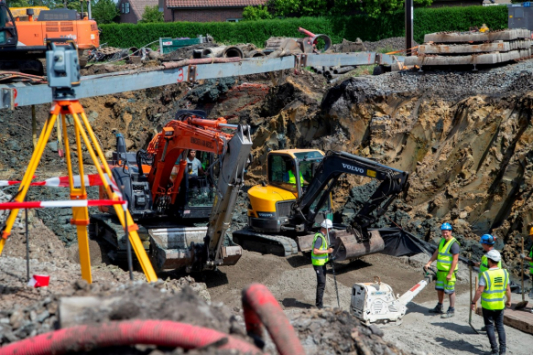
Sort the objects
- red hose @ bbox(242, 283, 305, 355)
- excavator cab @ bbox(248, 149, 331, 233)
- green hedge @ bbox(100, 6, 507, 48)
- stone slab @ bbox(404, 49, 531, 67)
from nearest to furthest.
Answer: red hose @ bbox(242, 283, 305, 355) → excavator cab @ bbox(248, 149, 331, 233) → stone slab @ bbox(404, 49, 531, 67) → green hedge @ bbox(100, 6, 507, 48)

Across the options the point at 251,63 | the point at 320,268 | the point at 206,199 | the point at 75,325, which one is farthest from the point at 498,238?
the point at 75,325

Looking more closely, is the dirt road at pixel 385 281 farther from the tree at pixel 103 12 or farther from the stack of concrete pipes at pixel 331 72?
the tree at pixel 103 12

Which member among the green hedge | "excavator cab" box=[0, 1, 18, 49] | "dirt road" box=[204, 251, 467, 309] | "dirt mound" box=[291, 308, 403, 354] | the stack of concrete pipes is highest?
the green hedge

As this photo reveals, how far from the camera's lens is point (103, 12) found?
162 ft

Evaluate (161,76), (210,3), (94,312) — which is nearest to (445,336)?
(94,312)

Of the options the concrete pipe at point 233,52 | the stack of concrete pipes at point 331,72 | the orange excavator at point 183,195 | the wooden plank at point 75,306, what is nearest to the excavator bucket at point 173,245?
the orange excavator at point 183,195

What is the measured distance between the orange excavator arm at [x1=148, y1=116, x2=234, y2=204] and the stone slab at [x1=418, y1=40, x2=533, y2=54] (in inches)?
342

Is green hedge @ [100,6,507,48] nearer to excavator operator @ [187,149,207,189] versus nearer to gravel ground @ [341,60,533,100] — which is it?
gravel ground @ [341,60,533,100]

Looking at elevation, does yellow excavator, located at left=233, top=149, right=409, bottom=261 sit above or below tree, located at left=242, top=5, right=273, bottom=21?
below

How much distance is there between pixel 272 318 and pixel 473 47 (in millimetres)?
13823

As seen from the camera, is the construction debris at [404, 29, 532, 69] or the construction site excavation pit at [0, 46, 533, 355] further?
the construction debris at [404, 29, 532, 69]

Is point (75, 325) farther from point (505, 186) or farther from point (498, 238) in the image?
point (505, 186)

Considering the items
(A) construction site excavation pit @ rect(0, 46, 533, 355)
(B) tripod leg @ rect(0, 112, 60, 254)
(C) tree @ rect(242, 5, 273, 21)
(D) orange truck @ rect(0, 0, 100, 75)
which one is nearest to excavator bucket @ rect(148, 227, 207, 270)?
(A) construction site excavation pit @ rect(0, 46, 533, 355)

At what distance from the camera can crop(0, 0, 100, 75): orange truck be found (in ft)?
52.7
